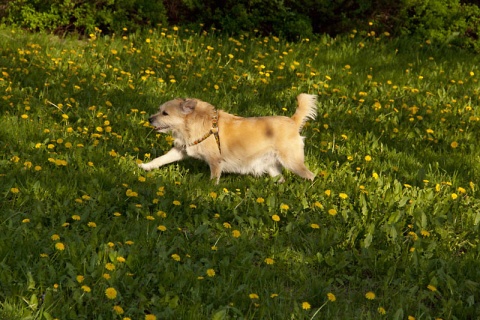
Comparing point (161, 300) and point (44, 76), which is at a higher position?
point (161, 300)

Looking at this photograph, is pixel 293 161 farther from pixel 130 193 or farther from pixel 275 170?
pixel 130 193

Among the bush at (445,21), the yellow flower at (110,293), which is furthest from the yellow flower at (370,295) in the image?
the bush at (445,21)

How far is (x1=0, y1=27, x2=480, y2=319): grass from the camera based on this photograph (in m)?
4.40

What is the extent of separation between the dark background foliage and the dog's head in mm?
3829

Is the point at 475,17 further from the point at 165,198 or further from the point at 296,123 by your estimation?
the point at 165,198

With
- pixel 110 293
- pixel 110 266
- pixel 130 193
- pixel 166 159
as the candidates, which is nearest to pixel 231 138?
pixel 166 159

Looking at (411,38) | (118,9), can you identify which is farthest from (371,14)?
(118,9)

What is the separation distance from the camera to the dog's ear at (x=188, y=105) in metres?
6.21

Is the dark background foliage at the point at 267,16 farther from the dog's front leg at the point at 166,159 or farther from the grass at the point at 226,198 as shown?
the dog's front leg at the point at 166,159

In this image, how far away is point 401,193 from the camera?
595 cm

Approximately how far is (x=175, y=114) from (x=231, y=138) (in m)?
0.52

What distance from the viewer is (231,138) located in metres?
6.22

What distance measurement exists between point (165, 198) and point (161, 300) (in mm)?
1497

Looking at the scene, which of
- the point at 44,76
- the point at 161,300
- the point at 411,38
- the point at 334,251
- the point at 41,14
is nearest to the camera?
the point at 161,300
